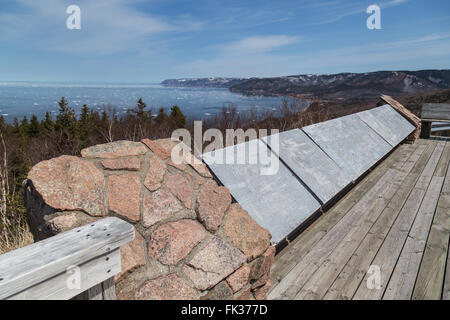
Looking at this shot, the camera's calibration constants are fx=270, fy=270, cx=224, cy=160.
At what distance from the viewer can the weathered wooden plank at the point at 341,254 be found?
1.86 m

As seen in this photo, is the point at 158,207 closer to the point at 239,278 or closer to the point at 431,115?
the point at 239,278

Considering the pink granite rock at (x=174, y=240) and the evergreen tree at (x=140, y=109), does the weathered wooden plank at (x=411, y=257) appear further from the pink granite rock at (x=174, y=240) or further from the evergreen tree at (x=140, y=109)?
the evergreen tree at (x=140, y=109)

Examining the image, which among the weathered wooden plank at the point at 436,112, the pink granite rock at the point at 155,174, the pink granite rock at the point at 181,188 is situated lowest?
the pink granite rock at the point at 181,188

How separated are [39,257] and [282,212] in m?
1.73

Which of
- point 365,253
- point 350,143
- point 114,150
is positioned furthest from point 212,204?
point 350,143

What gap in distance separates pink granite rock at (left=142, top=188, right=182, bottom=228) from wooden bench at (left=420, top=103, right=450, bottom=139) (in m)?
7.81

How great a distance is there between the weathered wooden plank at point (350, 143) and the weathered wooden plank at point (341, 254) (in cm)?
41

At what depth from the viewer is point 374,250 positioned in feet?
7.50

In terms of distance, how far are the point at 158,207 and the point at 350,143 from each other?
328cm

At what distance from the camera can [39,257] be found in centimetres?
87

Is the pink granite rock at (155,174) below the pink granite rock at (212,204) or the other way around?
the other way around

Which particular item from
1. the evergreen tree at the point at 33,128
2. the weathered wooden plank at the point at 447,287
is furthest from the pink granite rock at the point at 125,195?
the evergreen tree at the point at 33,128

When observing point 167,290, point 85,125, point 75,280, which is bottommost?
point 167,290

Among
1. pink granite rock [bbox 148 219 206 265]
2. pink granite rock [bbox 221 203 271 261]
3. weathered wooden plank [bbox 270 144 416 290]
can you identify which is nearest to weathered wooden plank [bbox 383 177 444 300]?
weathered wooden plank [bbox 270 144 416 290]
